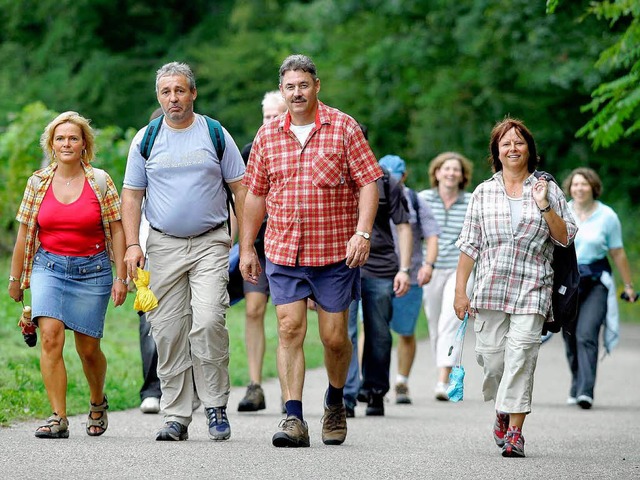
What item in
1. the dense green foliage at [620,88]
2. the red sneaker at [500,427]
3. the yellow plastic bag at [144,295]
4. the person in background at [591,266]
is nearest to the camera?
the yellow plastic bag at [144,295]

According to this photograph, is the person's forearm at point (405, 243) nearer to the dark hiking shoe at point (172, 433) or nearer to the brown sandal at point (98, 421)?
the dark hiking shoe at point (172, 433)

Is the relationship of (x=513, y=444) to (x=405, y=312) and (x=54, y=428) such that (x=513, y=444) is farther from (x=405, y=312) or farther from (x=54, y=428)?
(x=405, y=312)

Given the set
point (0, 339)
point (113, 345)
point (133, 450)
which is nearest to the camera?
point (133, 450)

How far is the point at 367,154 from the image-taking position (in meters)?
8.40

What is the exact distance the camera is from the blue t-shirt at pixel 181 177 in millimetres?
8539

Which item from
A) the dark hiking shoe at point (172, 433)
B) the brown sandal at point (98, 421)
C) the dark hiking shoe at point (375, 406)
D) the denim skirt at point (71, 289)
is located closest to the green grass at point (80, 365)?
the brown sandal at point (98, 421)

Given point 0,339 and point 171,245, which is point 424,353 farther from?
point 171,245

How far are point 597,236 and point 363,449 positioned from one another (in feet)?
15.4

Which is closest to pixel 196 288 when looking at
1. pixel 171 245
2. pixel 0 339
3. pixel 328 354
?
pixel 171 245

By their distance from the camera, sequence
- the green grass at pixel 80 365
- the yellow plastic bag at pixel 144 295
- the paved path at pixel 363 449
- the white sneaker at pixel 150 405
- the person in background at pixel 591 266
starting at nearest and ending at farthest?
the paved path at pixel 363 449 < the yellow plastic bag at pixel 144 295 < the green grass at pixel 80 365 < the white sneaker at pixel 150 405 < the person in background at pixel 591 266

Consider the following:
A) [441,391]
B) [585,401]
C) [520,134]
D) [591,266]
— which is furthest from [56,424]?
[591,266]

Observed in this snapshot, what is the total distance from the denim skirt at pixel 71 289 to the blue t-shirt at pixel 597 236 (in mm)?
5160

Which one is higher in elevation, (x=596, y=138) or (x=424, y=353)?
(x=596, y=138)

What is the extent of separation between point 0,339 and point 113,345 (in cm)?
147
